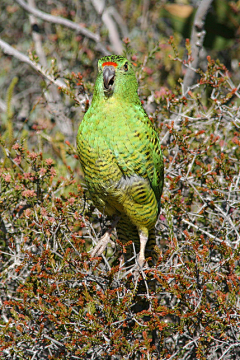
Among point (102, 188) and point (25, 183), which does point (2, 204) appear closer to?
point (25, 183)

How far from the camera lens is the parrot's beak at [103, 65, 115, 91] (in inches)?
113

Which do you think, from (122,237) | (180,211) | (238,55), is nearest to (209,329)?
(180,211)

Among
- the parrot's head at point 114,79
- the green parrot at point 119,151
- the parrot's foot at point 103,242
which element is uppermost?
the parrot's head at point 114,79

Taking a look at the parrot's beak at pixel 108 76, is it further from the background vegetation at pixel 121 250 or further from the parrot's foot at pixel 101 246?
the parrot's foot at pixel 101 246

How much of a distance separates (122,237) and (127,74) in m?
1.62

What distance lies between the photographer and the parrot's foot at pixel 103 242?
304 centimetres

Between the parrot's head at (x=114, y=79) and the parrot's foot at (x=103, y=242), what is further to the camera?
the parrot's foot at (x=103, y=242)

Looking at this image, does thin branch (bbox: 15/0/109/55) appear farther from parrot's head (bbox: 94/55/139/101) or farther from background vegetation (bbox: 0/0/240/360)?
parrot's head (bbox: 94/55/139/101)

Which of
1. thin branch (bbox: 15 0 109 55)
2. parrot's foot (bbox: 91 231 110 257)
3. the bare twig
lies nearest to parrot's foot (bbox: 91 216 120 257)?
parrot's foot (bbox: 91 231 110 257)

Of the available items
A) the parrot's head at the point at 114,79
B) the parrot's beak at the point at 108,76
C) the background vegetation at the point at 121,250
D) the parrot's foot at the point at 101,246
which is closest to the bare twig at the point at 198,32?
the background vegetation at the point at 121,250

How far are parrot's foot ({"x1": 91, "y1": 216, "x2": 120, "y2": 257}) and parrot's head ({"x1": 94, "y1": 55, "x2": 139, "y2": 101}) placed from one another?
1153mm

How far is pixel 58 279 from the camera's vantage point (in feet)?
8.08

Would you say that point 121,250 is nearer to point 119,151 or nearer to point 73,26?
point 119,151

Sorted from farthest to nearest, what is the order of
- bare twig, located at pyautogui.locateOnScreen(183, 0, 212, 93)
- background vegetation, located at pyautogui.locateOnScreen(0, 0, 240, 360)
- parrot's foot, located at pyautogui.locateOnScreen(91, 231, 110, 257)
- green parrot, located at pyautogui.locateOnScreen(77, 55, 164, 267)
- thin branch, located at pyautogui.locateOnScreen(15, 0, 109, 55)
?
thin branch, located at pyautogui.locateOnScreen(15, 0, 109, 55) < bare twig, located at pyautogui.locateOnScreen(183, 0, 212, 93) < parrot's foot, located at pyautogui.locateOnScreen(91, 231, 110, 257) < green parrot, located at pyautogui.locateOnScreen(77, 55, 164, 267) < background vegetation, located at pyautogui.locateOnScreen(0, 0, 240, 360)
